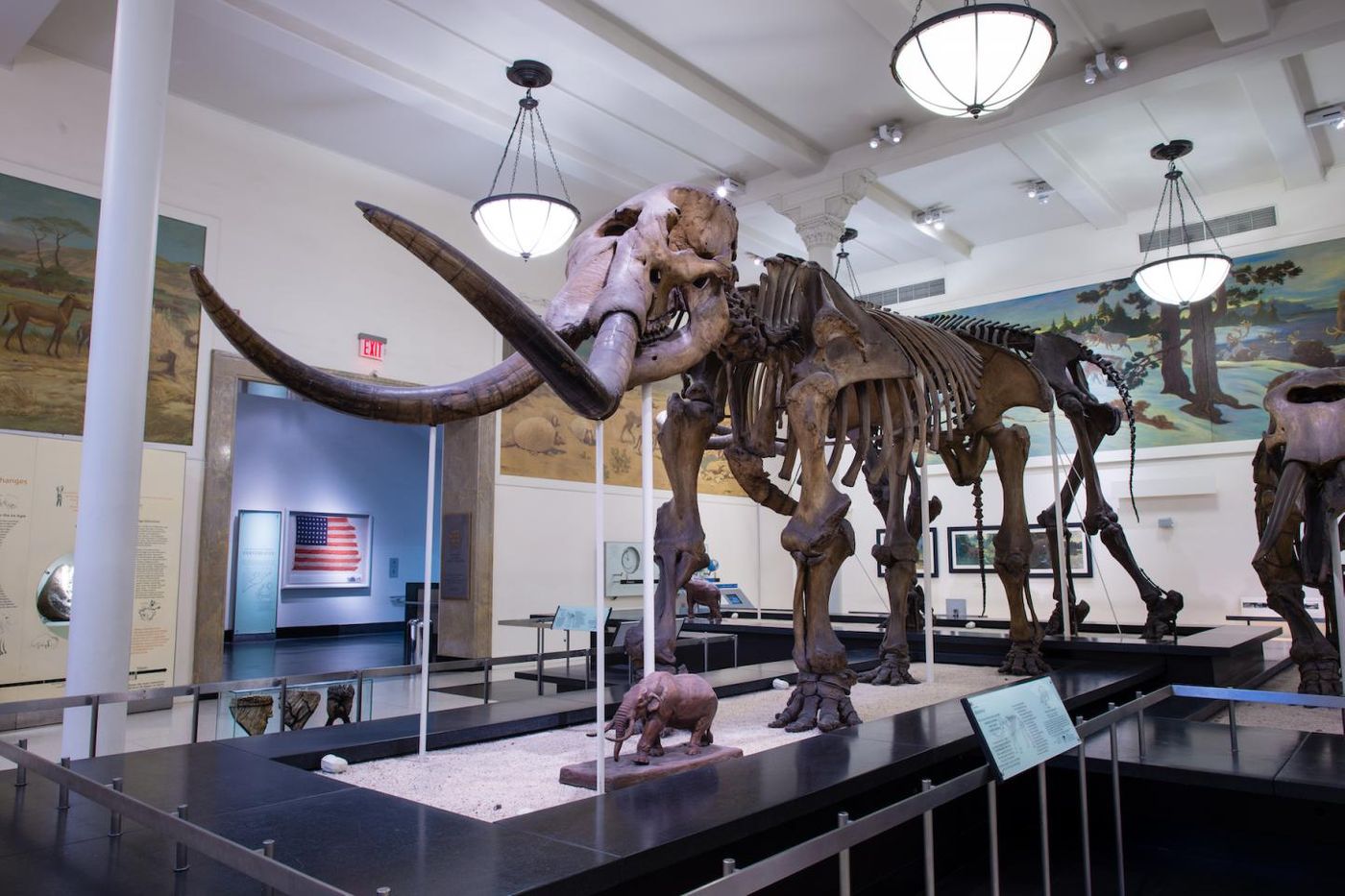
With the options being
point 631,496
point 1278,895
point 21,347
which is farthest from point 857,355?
point 631,496

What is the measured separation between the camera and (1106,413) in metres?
7.91

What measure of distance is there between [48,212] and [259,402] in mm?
8835

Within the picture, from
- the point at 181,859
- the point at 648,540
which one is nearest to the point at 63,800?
the point at 181,859

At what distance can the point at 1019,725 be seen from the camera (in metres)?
2.82

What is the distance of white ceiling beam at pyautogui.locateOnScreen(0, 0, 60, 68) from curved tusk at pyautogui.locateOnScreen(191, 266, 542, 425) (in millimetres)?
7880

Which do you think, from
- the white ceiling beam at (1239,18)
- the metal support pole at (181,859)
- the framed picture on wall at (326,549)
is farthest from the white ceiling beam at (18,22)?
the white ceiling beam at (1239,18)

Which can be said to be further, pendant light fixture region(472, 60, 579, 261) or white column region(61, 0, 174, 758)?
pendant light fixture region(472, 60, 579, 261)

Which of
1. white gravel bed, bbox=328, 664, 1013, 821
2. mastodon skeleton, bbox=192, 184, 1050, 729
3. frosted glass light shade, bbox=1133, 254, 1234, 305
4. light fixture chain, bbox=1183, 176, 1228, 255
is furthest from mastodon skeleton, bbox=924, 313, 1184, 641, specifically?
light fixture chain, bbox=1183, 176, 1228, 255

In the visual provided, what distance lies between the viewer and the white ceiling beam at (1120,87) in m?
8.84

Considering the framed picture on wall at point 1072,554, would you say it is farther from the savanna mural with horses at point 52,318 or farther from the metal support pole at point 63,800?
the metal support pole at point 63,800

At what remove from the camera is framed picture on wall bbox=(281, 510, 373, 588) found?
1766 centimetres

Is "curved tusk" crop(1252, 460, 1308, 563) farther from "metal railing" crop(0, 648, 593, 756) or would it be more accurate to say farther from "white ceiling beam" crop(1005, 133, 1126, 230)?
"white ceiling beam" crop(1005, 133, 1126, 230)

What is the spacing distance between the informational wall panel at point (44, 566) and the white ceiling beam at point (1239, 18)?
11.2 metres

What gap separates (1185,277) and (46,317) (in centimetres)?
1275
